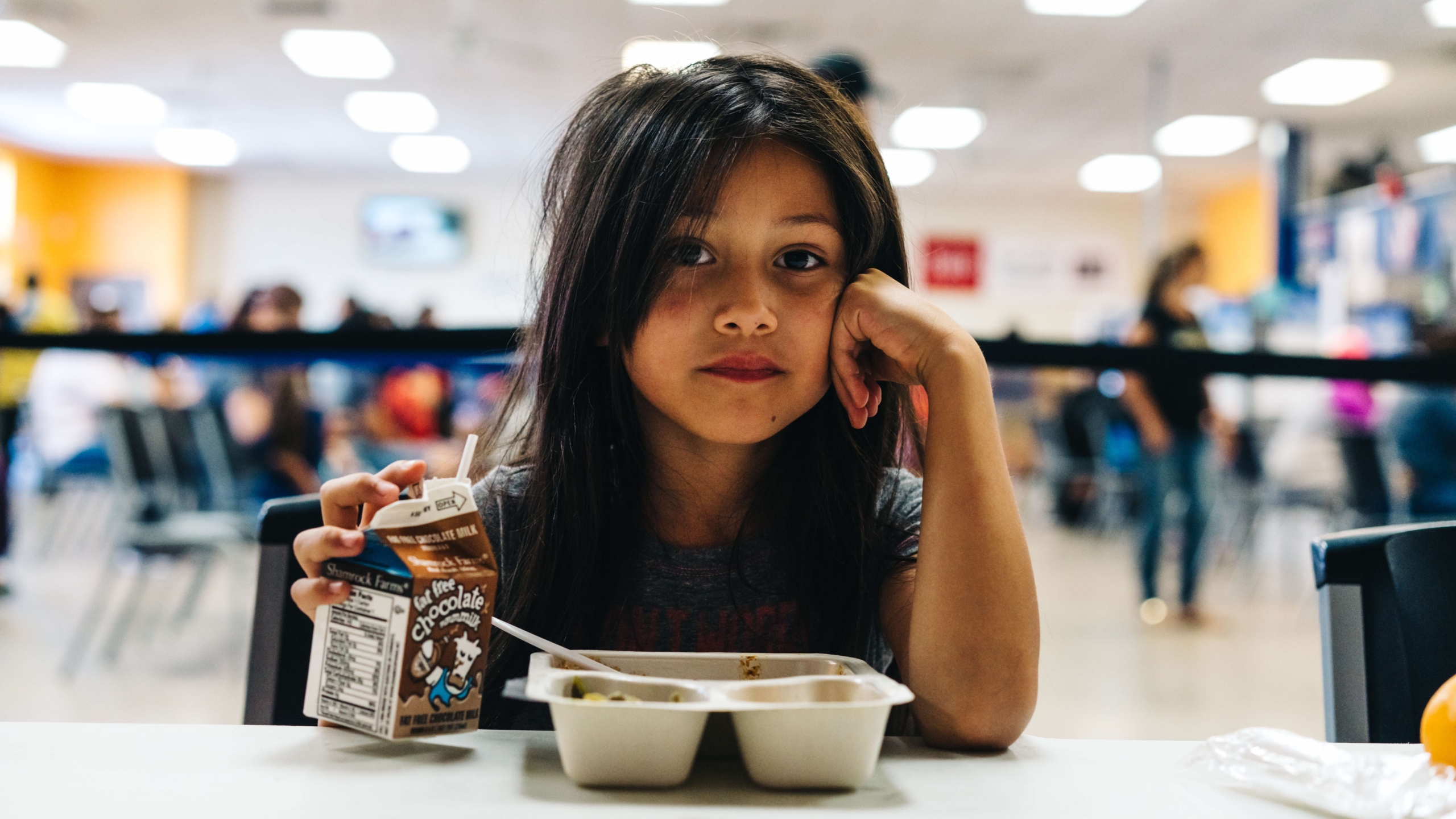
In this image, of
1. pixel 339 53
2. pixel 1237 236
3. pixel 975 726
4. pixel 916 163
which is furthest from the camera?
pixel 1237 236

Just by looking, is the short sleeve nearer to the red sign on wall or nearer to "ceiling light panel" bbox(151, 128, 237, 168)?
"ceiling light panel" bbox(151, 128, 237, 168)

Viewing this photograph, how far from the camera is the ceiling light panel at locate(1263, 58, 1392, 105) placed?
249 inches

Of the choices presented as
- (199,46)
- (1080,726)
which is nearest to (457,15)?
(199,46)

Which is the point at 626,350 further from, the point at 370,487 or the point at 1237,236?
the point at 1237,236

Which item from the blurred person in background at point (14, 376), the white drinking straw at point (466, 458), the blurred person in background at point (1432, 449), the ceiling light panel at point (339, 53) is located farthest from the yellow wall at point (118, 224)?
the white drinking straw at point (466, 458)

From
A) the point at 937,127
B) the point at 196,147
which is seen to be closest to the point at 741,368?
the point at 937,127

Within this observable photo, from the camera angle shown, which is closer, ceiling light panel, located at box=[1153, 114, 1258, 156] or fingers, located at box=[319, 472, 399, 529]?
fingers, located at box=[319, 472, 399, 529]

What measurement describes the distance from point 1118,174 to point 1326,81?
123 inches

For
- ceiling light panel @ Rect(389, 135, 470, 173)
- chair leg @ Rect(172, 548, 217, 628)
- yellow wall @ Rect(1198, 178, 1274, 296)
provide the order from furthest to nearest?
yellow wall @ Rect(1198, 178, 1274, 296), ceiling light panel @ Rect(389, 135, 470, 173), chair leg @ Rect(172, 548, 217, 628)

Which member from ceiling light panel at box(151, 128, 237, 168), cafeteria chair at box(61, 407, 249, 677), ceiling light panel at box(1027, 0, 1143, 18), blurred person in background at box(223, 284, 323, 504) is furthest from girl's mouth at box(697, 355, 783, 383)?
ceiling light panel at box(151, 128, 237, 168)

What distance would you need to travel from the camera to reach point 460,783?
0.52 metres

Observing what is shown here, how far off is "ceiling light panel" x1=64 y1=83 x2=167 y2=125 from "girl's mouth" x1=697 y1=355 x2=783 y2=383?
8.20 meters

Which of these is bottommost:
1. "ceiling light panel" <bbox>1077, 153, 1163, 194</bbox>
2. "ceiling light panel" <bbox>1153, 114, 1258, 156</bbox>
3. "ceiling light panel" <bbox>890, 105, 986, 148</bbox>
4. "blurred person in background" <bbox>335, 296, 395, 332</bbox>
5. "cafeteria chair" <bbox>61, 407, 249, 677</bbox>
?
"cafeteria chair" <bbox>61, 407, 249, 677</bbox>

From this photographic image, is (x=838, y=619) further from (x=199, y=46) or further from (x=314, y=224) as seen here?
(x=314, y=224)
